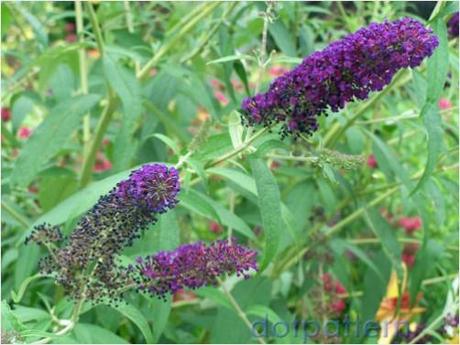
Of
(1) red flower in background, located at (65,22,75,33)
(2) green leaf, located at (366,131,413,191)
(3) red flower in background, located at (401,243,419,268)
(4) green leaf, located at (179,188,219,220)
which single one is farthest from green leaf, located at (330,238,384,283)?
(1) red flower in background, located at (65,22,75,33)

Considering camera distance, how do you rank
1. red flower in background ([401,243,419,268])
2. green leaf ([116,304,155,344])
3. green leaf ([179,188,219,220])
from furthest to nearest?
red flower in background ([401,243,419,268])
green leaf ([179,188,219,220])
green leaf ([116,304,155,344])

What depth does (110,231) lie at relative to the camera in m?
1.23

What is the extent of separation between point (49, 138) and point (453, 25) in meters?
0.99

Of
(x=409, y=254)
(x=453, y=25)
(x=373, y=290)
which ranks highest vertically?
(x=453, y=25)

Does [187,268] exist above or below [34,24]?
below

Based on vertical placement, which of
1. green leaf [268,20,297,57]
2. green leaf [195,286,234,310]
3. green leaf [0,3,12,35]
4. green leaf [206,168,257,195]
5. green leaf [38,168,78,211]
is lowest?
green leaf [195,286,234,310]

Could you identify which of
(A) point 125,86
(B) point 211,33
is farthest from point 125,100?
(B) point 211,33

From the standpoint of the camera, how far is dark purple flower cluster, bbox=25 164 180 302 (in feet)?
3.85

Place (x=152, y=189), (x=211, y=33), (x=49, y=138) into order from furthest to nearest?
(x=211, y=33) < (x=49, y=138) < (x=152, y=189)

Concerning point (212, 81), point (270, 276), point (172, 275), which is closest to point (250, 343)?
point (270, 276)

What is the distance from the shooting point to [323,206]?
2.48 metres

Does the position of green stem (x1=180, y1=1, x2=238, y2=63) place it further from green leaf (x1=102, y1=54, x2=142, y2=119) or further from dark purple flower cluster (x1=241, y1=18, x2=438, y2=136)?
dark purple flower cluster (x1=241, y1=18, x2=438, y2=136)

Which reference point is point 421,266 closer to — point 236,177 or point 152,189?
point 236,177

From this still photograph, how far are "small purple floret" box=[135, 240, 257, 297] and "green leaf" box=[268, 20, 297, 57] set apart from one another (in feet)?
2.67
